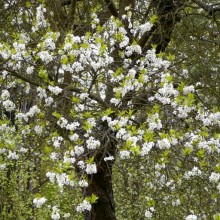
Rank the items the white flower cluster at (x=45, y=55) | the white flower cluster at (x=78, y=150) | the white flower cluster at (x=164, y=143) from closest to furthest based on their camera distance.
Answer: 1. the white flower cluster at (x=164, y=143)
2. the white flower cluster at (x=78, y=150)
3. the white flower cluster at (x=45, y=55)

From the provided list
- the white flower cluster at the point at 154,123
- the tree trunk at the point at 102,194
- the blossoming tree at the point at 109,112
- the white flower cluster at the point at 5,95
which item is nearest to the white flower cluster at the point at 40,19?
the blossoming tree at the point at 109,112

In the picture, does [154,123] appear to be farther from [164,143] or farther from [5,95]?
[5,95]

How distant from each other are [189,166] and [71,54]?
1.60m

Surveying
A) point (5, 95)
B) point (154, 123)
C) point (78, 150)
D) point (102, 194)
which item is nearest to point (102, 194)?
point (102, 194)

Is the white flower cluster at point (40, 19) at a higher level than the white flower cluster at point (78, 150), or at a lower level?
higher

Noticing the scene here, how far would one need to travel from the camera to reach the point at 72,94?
4680mm

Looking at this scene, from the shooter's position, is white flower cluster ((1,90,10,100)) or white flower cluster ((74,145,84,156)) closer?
white flower cluster ((74,145,84,156))

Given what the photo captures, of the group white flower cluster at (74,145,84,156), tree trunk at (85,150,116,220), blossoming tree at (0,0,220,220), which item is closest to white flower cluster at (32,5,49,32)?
blossoming tree at (0,0,220,220)

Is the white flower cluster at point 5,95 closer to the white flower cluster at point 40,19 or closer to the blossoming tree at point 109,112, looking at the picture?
the blossoming tree at point 109,112

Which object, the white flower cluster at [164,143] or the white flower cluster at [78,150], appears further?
the white flower cluster at [78,150]

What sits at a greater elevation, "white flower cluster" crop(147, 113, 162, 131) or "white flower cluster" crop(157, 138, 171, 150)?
"white flower cluster" crop(147, 113, 162, 131)

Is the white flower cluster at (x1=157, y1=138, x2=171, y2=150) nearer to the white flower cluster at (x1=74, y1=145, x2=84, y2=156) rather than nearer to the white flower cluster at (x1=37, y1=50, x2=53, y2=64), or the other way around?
the white flower cluster at (x1=74, y1=145, x2=84, y2=156)

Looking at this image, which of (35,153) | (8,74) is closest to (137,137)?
(8,74)

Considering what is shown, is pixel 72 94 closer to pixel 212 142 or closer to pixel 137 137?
pixel 137 137
